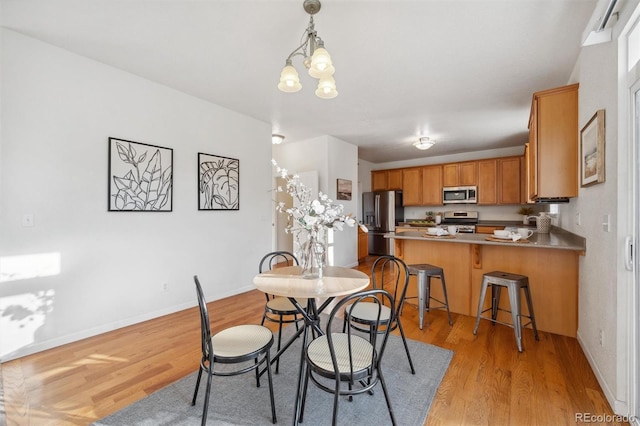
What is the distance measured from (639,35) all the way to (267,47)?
2.42 metres

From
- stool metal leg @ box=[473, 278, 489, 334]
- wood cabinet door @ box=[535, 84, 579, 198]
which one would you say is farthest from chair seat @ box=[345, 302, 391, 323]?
wood cabinet door @ box=[535, 84, 579, 198]

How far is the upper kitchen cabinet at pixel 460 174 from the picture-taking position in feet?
19.9

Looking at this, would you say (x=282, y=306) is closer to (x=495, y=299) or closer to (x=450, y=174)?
(x=495, y=299)

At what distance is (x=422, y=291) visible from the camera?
2.80 metres

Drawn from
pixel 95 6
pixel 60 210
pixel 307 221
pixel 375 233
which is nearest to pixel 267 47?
pixel 95 6

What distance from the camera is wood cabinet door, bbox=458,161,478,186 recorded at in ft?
19.9

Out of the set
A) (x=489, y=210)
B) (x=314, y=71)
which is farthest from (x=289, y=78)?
(x=489, y=210)

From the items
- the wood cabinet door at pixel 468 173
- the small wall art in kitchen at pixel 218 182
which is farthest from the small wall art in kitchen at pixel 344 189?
the wood cabinet door at pixel 468 173

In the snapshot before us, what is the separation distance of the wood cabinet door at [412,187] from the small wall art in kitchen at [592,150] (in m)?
4.49

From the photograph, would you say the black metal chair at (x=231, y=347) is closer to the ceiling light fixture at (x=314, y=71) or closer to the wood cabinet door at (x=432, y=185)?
the ceiling light fixture at (x=314, y=71)

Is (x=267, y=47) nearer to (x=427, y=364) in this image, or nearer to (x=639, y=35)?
(x=639, y=35)

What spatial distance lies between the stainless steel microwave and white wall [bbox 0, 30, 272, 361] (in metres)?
5.05

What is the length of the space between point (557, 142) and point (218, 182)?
3724 mm

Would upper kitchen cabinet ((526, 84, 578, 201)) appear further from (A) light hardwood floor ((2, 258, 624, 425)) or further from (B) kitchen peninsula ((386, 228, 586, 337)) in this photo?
(A) light hardwood floor ((2, 258, 624, 425))
